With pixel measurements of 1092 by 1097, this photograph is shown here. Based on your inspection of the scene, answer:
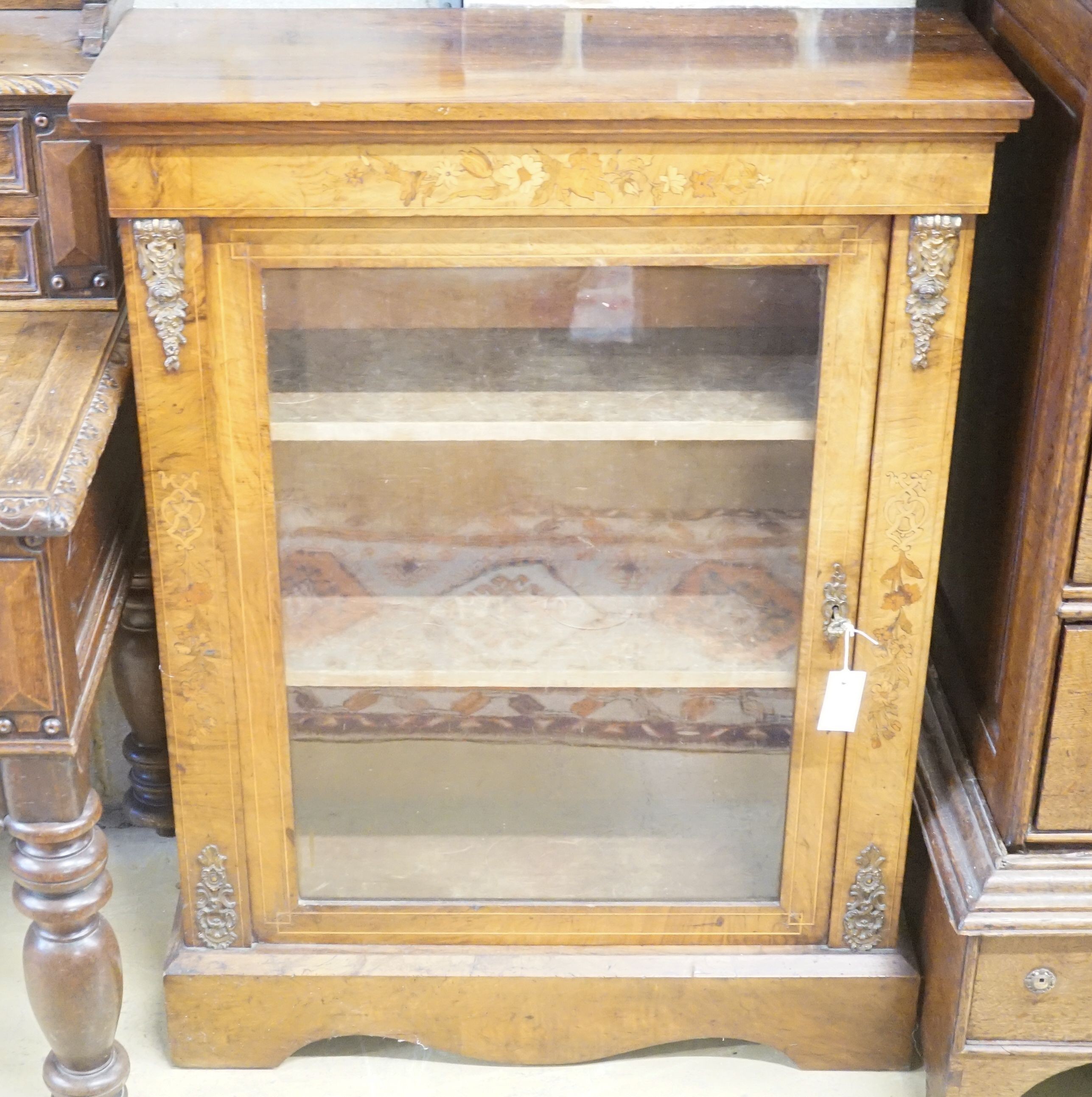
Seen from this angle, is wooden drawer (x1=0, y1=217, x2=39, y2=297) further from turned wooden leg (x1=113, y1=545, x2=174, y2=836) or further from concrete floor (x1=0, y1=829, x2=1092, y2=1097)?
concrete floor (x1=0, y1=829, x2=1092, y2=1097)

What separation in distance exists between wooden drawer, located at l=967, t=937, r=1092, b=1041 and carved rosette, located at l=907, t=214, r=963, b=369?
54cm

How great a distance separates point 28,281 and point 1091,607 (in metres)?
0.97

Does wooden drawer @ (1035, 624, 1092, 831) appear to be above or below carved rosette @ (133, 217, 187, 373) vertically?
below

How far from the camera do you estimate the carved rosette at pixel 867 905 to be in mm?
1393

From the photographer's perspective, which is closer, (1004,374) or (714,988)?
(1004,374)

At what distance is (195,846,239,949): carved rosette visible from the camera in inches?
54.6

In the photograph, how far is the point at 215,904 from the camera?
1403 millimetres

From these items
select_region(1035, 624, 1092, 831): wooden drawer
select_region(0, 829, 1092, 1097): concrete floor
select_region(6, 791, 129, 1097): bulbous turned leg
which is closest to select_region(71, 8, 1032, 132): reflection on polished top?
select_region(1035, 624, 1092, 831): wooden drawer

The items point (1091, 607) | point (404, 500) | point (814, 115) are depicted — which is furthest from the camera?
point (404, 500)

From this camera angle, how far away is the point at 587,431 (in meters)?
1.25

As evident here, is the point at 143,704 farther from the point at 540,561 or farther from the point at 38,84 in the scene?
the point at 38,84

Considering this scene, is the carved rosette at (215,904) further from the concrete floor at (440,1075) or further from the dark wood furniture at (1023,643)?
the dark wood furniture at (1023,643)

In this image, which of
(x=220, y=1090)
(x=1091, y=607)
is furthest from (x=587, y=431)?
(x=220, y=1090)

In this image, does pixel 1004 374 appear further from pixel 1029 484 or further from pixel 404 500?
pixel 404 500
